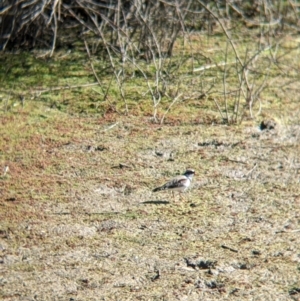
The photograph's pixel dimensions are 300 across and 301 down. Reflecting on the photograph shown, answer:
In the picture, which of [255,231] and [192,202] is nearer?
[255,231]

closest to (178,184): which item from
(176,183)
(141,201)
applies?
(176,183)

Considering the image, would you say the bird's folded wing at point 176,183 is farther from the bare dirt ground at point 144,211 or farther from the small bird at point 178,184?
the bare dirt ground at point 144,211

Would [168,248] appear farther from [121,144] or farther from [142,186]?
[121,144]

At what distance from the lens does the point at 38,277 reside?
5.12 meters

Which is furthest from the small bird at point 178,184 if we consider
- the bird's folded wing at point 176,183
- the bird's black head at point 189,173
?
the bird's black head at point 189,173

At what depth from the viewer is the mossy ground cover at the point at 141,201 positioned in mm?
5121

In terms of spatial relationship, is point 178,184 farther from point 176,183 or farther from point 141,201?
point 141,201

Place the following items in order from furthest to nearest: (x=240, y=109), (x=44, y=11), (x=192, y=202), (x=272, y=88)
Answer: (x=44, y=11) → (x=272, y=88) → (x=240, y=109) → (x=192, y=202)

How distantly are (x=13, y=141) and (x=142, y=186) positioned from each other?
Result: 52.9 inches

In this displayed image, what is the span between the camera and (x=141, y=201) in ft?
20.4

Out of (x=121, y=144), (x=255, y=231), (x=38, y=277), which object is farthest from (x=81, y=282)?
(x=121, y=144)

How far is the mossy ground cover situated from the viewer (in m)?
5.12

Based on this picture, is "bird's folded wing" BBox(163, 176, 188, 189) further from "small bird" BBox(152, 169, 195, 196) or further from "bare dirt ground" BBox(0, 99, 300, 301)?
"bare dirt ground" BBox(0, 99, 300, 301)

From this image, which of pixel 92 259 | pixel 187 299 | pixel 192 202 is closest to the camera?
pixel 187 299
